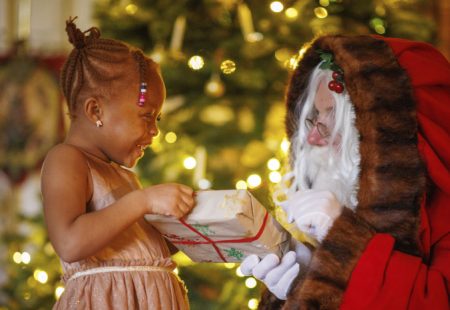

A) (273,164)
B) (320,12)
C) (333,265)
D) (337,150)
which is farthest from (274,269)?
(320,12)

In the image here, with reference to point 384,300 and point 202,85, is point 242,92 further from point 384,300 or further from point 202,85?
point 384,300

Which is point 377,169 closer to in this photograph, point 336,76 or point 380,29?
point 336,76

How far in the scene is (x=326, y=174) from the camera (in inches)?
63.4

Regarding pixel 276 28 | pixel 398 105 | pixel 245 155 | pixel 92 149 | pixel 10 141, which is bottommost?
pixel 10 141

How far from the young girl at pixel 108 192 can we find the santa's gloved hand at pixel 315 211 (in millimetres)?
251

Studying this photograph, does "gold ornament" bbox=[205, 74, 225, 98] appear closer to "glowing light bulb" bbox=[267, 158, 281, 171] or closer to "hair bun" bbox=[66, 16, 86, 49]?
"glowing light bulb" bbox=[267, 158, 281, 171]

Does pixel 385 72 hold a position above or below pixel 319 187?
above

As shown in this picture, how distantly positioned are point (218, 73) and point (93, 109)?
1.41 meters

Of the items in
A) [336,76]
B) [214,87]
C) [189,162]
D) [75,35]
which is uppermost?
[75,35]

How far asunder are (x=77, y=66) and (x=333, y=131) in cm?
63

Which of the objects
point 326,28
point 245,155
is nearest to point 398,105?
point 326,28

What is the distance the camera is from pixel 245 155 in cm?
326

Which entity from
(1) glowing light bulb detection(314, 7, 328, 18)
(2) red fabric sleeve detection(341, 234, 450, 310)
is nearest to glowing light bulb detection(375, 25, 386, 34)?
(1) glowing light bulb detection(314, 7, 328, 18)

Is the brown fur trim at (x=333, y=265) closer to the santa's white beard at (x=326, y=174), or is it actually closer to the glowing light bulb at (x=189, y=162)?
the santa's white beard at (x=326, y=174)
